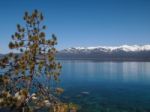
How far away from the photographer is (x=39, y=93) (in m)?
16.8

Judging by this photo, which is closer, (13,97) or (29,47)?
(13,97)

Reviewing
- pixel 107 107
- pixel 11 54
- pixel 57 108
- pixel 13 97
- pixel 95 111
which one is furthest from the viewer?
pixel 107 107

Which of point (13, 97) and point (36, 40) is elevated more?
point (36, 40)

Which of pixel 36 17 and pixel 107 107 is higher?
pixel 36 17

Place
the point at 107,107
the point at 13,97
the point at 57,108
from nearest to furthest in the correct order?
1. the point at 13,97
2. the point at 57,108
3. the point at 107,107

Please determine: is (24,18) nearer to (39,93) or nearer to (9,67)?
(9,67)

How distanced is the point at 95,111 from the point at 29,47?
38704mm

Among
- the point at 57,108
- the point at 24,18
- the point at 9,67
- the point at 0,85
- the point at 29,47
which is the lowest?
the point at 57,108

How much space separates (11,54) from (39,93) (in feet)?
11.0

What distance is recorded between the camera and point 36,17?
1642cm

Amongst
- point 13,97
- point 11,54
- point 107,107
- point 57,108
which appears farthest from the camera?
point 107,107

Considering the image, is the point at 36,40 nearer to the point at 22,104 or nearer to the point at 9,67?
the point at 9,67

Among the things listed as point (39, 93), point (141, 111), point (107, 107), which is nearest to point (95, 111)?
point (107, 107)

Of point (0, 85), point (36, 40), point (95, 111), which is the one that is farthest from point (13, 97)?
point (95, 111)
